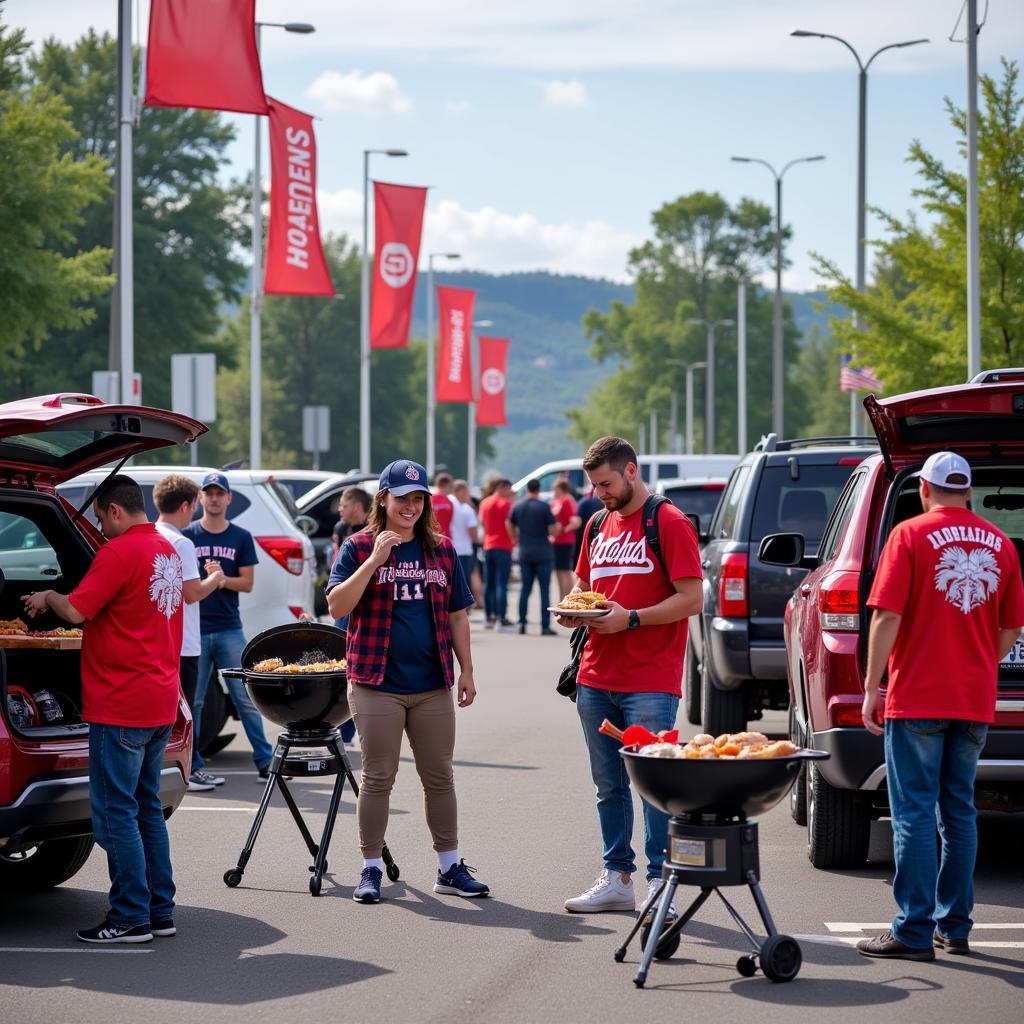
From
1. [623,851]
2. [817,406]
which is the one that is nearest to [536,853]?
[623,851]

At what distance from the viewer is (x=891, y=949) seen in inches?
276

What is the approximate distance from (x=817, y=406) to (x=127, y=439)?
118m

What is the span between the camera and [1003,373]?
816 centimetres

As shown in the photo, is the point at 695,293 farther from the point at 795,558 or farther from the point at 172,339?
the point at 795,558

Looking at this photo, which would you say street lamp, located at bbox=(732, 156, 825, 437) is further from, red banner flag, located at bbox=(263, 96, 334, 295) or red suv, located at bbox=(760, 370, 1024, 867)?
red suv, located at bbox=(760, 370, 1024, 867)

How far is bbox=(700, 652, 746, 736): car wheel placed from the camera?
12.5 m

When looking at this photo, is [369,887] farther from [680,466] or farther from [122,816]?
[680,466]

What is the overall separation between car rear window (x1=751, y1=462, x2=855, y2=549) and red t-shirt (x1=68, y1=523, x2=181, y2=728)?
19.2ft

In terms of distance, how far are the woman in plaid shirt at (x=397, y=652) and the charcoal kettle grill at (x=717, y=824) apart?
63.2 inches

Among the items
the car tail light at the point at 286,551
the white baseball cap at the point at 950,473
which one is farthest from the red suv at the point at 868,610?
the car tail light at the point at 286,551

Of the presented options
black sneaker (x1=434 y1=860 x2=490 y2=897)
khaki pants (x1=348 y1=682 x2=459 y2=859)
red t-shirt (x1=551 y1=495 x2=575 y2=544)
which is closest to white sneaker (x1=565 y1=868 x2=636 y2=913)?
black sneaker (x1=434 y1=860 x2=490 y2=897)

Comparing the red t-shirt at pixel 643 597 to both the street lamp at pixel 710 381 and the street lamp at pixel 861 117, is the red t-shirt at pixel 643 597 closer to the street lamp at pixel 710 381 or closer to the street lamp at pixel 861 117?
the street lamp at pixel 861 117

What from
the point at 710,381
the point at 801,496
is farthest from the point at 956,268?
the point at 710,381

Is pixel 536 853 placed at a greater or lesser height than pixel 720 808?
lesser
